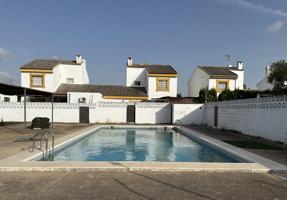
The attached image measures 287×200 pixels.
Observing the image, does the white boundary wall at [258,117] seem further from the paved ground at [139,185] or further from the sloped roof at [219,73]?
the sloped roof at [219,73]

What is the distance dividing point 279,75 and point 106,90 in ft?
67.9

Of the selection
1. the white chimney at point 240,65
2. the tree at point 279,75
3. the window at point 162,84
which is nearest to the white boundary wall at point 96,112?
the window at point 162,84

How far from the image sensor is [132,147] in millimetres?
16312

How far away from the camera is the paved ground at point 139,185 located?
6.02 metres

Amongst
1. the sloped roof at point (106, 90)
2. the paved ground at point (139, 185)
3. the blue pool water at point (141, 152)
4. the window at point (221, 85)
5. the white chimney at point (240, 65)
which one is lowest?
the blue pool water at point (141, 152)

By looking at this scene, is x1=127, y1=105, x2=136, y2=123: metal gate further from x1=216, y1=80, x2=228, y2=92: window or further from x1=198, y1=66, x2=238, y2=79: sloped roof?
x1=216, y1=80, x2=228, y2=92: window

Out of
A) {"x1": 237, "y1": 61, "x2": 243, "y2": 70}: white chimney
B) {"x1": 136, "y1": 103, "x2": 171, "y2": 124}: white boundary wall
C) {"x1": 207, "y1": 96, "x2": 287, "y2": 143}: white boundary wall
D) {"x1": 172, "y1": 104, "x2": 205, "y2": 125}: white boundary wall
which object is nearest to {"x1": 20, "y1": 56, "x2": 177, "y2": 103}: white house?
{"x1": 136, "y1": 103, "x2": 171, "y2": 124}: white boundary wall

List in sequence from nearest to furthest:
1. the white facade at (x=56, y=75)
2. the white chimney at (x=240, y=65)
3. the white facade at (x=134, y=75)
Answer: the white facade at (x=56, y=75)
the white facade at (x=134, y=75)
the white chimney at (x=240, y=65)

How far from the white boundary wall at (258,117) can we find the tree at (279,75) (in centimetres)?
636

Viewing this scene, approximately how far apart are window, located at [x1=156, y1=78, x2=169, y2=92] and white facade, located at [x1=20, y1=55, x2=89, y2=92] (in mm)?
11653

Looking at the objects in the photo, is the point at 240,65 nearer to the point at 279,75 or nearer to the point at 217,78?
the point at 217,78

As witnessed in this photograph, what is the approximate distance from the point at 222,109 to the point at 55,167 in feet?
60.5

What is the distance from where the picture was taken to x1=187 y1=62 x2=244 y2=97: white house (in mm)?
39906

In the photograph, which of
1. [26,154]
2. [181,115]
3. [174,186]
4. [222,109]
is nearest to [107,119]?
[181,115]
